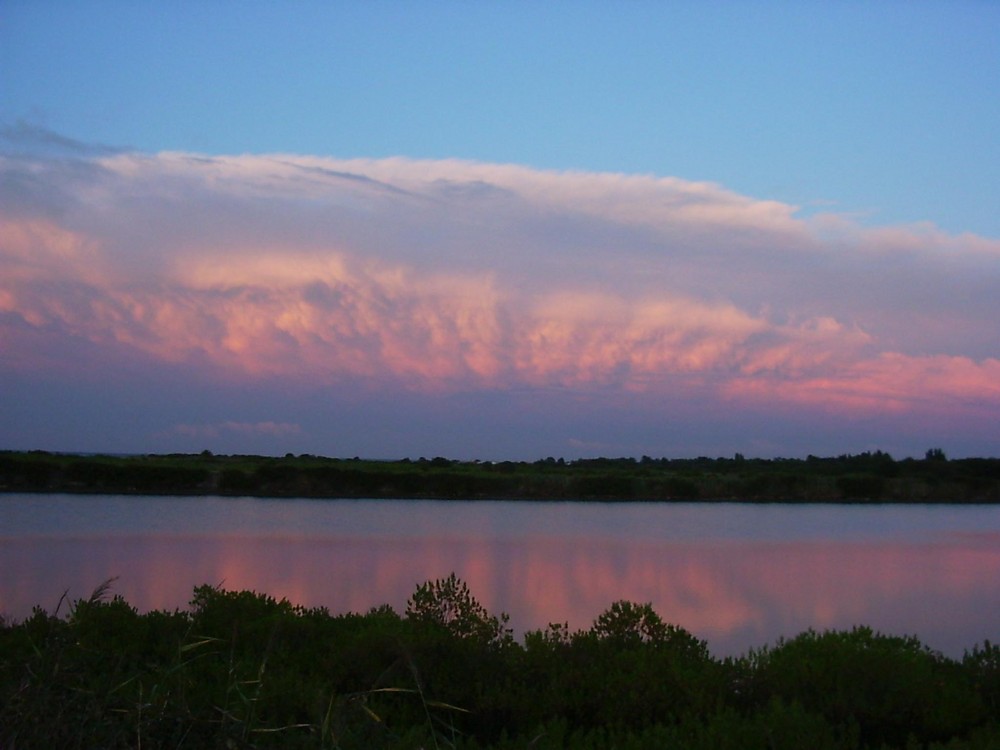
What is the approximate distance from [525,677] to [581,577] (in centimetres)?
687

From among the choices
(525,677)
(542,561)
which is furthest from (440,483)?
(525,677)

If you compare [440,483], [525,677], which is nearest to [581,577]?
[525,677]

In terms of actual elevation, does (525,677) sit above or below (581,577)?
above

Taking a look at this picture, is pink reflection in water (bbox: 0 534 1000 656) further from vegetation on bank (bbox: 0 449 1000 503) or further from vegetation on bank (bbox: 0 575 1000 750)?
vegetation on bank (bbox: 0 449 1000 503)

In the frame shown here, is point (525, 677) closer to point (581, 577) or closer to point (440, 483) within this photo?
point (581, 577)

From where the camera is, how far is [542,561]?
47.0ft

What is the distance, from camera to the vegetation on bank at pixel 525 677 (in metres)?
4.47

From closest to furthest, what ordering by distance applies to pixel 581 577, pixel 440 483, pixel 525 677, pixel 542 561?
pixel 525 677, pixel 581 577, pixel 542 561, pixel 440 483

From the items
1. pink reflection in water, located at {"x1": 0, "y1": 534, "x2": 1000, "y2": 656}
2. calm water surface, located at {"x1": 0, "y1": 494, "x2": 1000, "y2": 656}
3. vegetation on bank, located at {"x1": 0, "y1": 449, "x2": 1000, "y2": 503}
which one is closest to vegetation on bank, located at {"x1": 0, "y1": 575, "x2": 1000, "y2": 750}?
pink reflection in water, located at {"x1": 0, "y1": 534, "x2": 1000, "y2": 656}

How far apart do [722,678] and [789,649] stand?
609 mm

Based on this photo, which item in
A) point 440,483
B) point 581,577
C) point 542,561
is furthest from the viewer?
point 440,483

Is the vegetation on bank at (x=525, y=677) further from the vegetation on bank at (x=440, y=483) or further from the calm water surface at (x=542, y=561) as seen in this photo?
the vegetation on bank at (x=440, y=483)

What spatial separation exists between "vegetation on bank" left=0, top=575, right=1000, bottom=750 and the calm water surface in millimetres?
2679

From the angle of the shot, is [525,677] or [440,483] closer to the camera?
[525,677]
